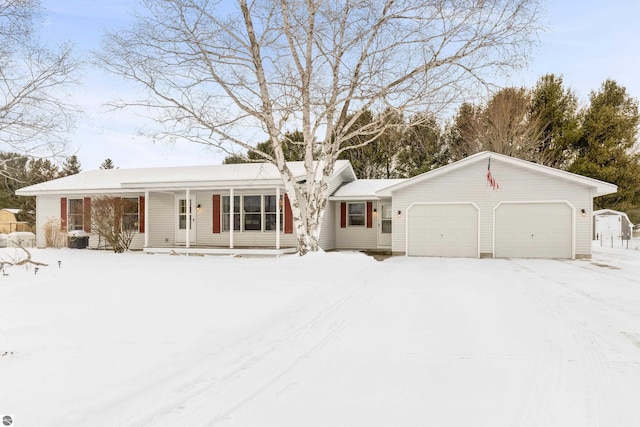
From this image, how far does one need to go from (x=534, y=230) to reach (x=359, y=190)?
22.4ft

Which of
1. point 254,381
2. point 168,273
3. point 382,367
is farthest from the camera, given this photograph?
point 168,273

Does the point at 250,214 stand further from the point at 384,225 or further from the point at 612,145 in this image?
the point at 612,145

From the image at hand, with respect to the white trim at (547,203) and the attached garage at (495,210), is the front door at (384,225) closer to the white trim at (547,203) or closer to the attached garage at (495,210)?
the attached garage at (495,210)

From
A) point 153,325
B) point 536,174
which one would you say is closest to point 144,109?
point 153,325

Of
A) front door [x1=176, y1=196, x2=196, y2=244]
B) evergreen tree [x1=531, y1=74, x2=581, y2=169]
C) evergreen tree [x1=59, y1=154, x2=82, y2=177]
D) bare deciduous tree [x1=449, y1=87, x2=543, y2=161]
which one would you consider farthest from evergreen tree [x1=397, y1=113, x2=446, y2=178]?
evergreen tree [x1=59, y1=154, x2=82, y2=177]

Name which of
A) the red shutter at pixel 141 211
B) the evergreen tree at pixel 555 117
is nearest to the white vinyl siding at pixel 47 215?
the red shutter at pixel 141 211

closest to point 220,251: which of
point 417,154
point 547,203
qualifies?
point 547,203

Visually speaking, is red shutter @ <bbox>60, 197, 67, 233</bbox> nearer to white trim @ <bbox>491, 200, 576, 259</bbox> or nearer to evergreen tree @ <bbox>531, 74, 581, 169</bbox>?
white trim @ <bbox>491, 200, 576, 259</bbox>

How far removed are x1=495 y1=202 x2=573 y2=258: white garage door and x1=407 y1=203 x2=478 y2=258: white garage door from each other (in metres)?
0.85

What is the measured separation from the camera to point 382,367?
3.86 meters

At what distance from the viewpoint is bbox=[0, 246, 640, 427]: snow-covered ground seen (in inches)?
116

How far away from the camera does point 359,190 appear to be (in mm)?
18078

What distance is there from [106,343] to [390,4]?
1066 centimetres

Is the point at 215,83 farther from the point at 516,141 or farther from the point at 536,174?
the point at 516,141
